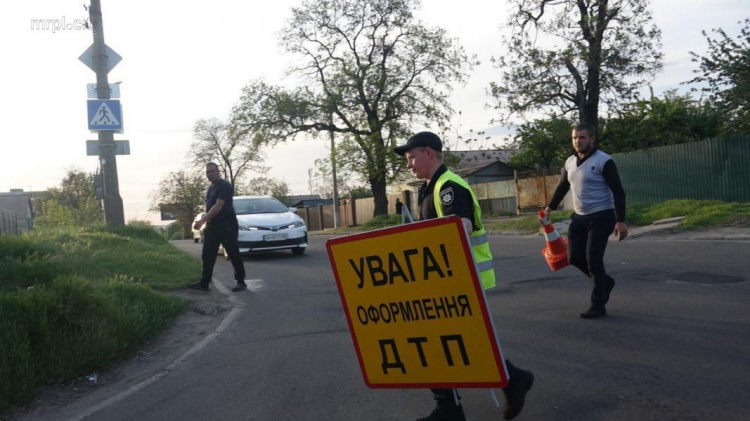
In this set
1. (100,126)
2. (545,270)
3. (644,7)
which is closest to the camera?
(545,270)

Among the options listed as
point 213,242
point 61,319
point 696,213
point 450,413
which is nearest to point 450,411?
point 450,413

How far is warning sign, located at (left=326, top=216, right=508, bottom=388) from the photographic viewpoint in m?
3.10

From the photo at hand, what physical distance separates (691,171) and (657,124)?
31.6 feet

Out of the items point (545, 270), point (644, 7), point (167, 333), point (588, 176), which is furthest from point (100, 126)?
point (644, 7)

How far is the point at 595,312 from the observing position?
5.87 m

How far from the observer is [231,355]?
18.8ft

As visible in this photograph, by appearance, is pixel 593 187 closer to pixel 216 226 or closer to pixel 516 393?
pixel 516 393

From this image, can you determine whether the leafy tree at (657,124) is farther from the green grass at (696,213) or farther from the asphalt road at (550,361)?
the asphalt road at (550,361)

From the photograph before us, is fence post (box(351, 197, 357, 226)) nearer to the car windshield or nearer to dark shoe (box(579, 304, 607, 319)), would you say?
the car windshield

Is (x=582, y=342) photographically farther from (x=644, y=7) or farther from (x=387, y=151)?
(x=387, y=151)

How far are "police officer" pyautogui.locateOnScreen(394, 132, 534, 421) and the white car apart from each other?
34.6 feet

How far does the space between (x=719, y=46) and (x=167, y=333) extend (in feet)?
63.0

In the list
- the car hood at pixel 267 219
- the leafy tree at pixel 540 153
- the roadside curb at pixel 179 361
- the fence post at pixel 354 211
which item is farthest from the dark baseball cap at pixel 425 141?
the fence post at pixel 354 211

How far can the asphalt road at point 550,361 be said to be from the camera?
152 inches
